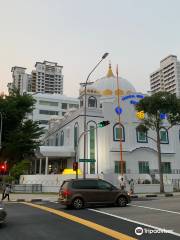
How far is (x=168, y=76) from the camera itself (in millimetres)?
167750

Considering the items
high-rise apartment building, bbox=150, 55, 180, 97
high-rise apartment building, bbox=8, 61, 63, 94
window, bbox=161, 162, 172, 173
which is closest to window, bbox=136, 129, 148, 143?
window, bbox=161, 162, 172, 173

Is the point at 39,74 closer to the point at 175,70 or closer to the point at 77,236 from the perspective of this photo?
the point at 175,70

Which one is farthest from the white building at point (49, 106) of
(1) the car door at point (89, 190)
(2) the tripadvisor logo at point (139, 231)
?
(2) the tripadvisor logo at point (139, 231)

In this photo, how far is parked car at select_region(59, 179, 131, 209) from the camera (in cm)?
1712

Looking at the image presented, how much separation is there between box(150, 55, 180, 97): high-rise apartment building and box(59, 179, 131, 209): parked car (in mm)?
142337

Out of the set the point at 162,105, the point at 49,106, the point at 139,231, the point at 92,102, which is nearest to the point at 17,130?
the point at 92,102

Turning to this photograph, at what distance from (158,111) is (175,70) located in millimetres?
133091

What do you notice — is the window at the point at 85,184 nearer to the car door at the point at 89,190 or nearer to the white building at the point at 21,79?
the car door at the point at 89,190

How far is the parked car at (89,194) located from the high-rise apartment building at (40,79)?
463 ft

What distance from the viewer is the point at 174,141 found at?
157 feet

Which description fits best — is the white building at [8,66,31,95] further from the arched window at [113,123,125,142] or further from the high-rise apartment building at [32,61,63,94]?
the arched window at [113,123,125,142]

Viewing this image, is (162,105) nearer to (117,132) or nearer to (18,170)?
(117,132)

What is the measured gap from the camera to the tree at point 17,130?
41094 mm

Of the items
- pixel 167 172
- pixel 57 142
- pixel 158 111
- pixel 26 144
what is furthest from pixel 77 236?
pixel 57 142
